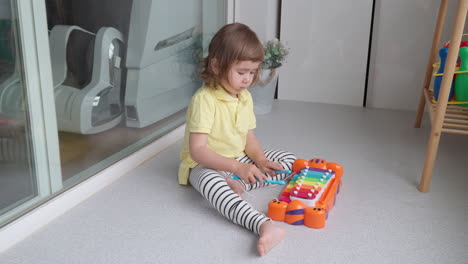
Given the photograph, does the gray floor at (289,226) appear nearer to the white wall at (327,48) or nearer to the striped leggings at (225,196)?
the striped leggings at (225,196)

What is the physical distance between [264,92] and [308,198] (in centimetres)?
99

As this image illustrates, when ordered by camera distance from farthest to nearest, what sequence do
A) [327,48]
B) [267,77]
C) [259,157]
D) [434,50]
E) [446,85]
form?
1. [327,48]
2. [267,77]
3. [434,50]
4. [259,157]
5. [446,85]

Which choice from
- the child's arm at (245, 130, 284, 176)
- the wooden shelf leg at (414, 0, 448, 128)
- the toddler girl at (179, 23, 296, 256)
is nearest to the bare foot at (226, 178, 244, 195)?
the toddler girl at (179, 23, 296, 256)

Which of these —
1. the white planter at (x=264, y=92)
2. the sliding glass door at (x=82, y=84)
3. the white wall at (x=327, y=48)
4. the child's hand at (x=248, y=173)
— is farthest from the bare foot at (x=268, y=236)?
the white wall at (x=327, y=48)

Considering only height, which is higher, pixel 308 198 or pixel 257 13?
pixel 257 13

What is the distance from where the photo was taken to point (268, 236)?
0.89 metres

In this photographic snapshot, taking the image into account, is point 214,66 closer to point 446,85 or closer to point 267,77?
point 446,85

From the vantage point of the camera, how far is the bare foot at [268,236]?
874 mm

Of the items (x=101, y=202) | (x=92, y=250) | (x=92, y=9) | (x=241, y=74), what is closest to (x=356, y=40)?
(x=241, y=74)

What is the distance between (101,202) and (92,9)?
0.50 m

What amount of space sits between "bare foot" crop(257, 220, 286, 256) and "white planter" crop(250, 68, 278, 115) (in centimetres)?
107

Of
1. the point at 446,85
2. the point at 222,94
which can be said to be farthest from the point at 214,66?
the point at 446,85

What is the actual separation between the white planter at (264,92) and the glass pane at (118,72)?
0.30 meters

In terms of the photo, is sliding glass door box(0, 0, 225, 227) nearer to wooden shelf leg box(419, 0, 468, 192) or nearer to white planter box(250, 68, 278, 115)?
white planter box(250, 68, 278, 115)
